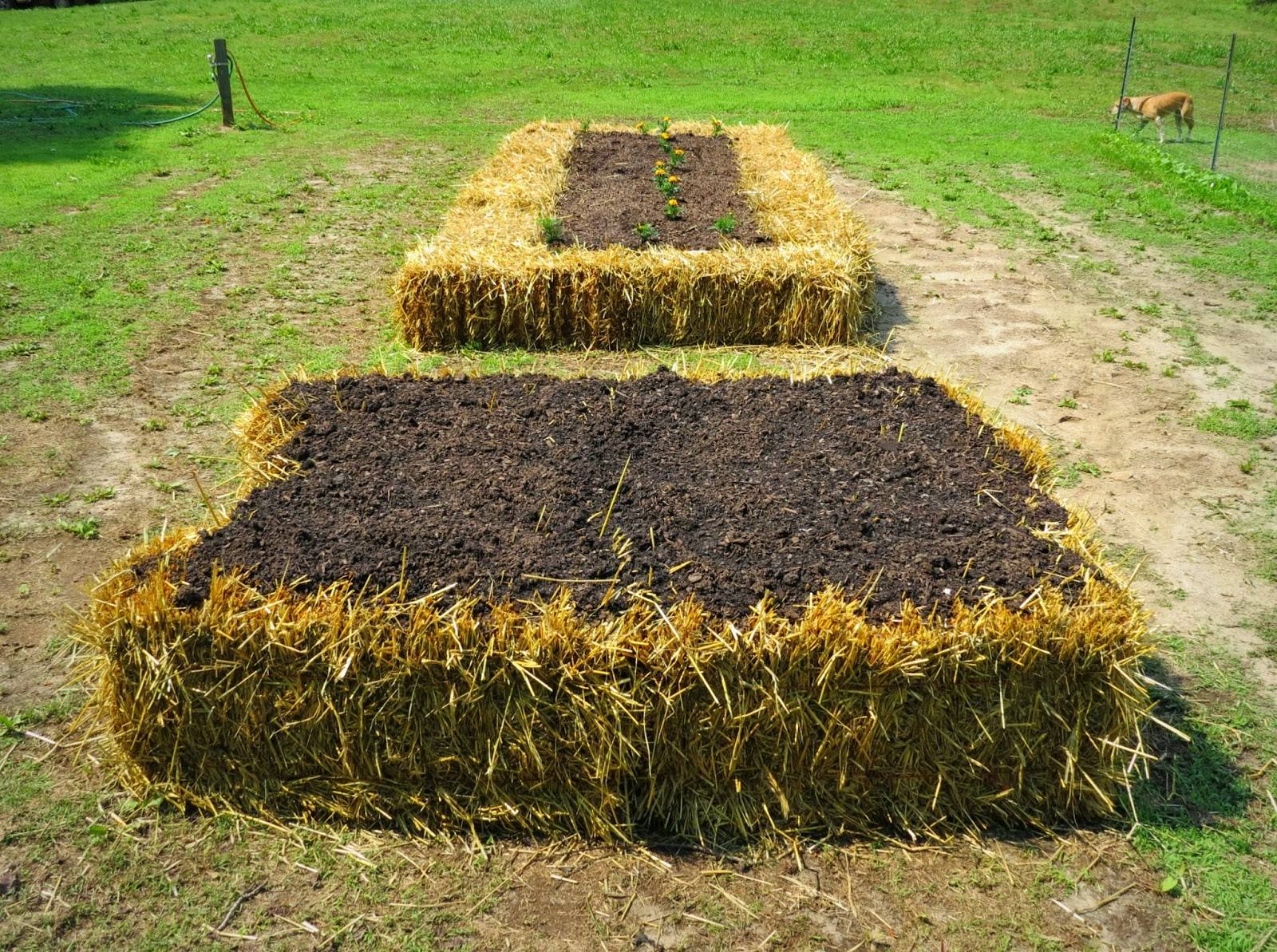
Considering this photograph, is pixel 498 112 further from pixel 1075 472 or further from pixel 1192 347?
pixel 1075 472

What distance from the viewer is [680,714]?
3166 millimetres

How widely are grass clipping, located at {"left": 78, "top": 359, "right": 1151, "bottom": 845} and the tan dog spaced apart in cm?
1178

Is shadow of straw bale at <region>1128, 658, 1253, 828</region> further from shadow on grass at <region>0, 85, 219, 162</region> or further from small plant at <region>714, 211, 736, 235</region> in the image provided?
shadow on grass at <region>0, 85, 219, 162</region>

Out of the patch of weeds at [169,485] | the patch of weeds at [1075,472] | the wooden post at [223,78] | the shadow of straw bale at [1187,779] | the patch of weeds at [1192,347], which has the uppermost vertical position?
the wooden post at [223,78]

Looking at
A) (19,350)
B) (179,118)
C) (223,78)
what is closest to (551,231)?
(19,350)

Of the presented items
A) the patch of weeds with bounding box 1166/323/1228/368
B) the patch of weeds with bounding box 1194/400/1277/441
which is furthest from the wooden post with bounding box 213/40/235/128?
the patch of weeds with bounding box 1194/400/1277/441

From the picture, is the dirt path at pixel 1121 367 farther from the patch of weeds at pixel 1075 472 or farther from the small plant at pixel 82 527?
the small plant at pixel 82 527

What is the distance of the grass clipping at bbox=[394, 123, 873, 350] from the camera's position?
671 centimetres

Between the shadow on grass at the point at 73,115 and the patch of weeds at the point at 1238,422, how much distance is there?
11731 millimetres

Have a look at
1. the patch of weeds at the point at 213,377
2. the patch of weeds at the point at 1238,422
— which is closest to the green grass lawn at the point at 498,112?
the patch of weeds at the point at 213,377

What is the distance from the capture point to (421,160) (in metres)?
11.9

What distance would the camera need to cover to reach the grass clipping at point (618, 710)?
311 centimetres

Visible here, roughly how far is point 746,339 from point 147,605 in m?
4.71

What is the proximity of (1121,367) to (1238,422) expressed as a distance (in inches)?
35.3
